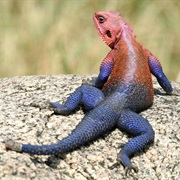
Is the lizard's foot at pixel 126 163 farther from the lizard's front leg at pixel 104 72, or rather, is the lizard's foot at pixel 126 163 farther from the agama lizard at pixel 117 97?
the lizard's front leg at pixel 104 72

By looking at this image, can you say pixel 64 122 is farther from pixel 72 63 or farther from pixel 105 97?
pixel 72 63

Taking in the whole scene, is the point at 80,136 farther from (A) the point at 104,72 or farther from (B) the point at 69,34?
(B) the point at 69,34

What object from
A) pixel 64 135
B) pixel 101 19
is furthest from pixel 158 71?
pixel 64 135

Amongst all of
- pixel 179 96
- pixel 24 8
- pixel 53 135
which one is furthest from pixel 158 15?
pixel 53 135

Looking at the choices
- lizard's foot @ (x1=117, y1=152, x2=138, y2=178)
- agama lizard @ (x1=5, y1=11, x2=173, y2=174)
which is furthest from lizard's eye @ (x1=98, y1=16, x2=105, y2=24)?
lizard's foot @ (x1=117, y1=152, x2=138, y2=178)

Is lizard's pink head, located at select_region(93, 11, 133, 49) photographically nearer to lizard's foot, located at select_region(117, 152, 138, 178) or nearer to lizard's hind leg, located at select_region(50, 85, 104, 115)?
lizard's hind leg, located at select_region(50, 85, 104, 115)

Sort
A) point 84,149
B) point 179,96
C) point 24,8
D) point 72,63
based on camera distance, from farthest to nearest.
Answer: point 24,8
point 72,63
point 179,96
point 84,149

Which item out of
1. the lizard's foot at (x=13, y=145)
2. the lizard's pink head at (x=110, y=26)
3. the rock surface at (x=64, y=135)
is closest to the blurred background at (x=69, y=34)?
the lizard's pink head at (x=110, y=26)
